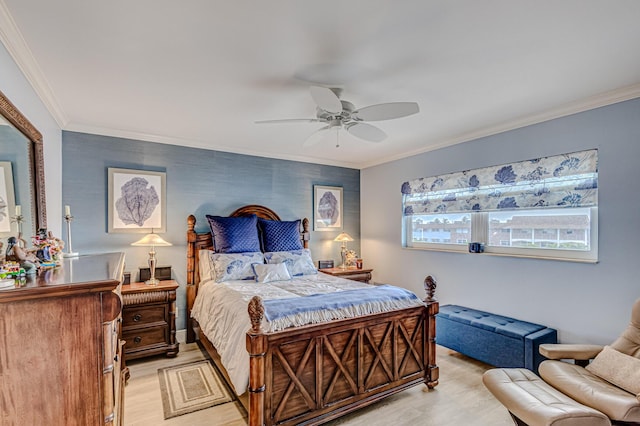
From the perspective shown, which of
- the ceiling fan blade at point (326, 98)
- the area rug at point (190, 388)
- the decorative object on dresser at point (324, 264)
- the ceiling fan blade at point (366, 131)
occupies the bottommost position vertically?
the area rug at point (190, 388)

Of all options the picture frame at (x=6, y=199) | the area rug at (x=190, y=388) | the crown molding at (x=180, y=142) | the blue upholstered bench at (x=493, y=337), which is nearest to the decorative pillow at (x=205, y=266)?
the area rug at (x=190, y=388)

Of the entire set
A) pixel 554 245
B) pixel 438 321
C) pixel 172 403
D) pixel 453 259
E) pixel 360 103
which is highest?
pixel 360 103

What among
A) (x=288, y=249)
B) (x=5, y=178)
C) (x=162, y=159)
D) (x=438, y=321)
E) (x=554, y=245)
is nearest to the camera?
(x=5, y=178)

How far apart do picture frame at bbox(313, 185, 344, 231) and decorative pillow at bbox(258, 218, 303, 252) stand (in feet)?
2.60

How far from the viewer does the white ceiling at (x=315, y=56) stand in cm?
168

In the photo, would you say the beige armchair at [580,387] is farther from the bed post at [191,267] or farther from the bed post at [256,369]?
the bed post at [191,267]

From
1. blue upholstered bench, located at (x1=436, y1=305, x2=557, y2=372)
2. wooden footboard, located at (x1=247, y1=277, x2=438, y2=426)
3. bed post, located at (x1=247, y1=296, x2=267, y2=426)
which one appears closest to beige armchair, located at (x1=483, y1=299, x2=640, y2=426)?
blue upholstered bench, located at (x1=436, y1=305, x2=557, y2=372)

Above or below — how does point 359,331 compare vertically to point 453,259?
below

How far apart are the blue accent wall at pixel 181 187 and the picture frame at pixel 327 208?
10cm

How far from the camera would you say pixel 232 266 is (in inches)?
144

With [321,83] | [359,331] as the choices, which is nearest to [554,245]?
[359,331]

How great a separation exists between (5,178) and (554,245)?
4.36m

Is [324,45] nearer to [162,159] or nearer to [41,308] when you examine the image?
[41,308]

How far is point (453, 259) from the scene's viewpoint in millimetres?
4113
